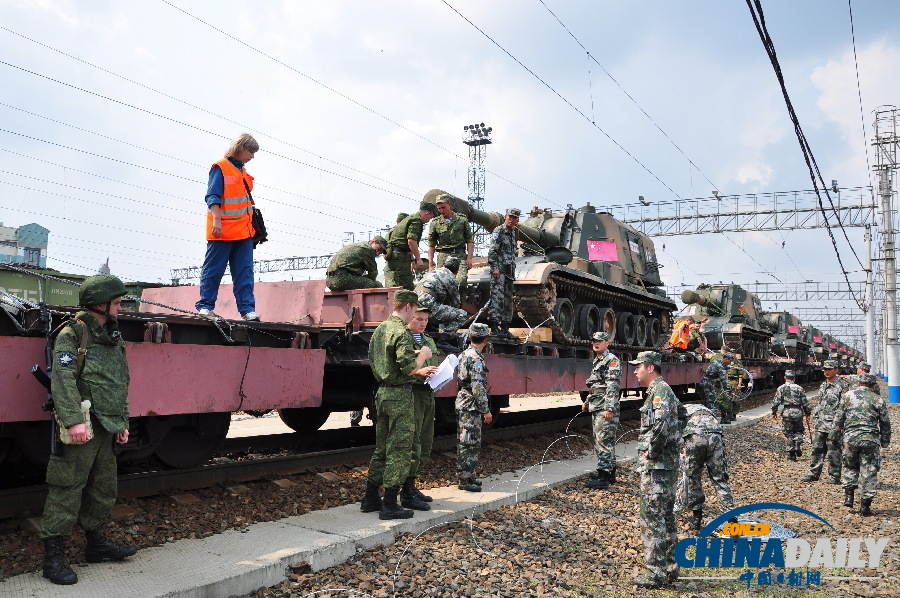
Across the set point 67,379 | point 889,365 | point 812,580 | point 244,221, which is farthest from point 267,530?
point 889,365

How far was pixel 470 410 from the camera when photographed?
705 centimetres

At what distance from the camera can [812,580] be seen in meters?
5.19

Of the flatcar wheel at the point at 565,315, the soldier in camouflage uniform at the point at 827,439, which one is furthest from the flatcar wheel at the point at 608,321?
the soldier in camouflage uniform at the point at 827,439

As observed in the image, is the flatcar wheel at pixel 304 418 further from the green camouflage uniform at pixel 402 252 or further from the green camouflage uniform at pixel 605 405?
the green camouflage uniform at pixel 605 405

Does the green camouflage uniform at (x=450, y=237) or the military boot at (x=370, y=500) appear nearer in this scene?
the military boot at (x=370, y=500)

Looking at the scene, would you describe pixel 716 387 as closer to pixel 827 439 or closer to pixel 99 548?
pixel 827 439

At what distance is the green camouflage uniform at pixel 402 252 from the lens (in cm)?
836

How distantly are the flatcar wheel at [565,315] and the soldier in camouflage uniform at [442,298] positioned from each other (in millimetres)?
3862

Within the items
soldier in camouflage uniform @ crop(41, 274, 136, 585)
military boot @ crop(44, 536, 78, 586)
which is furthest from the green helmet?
military boot @ crop(44, 536, 78, 586)

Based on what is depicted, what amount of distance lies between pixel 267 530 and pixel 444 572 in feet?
4.24

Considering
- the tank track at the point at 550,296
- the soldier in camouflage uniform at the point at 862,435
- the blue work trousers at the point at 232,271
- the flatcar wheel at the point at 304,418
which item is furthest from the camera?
the tank track at the point at 550,296

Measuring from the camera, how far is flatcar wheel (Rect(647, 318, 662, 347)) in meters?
16.0

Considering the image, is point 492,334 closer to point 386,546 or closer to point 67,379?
point 386,546

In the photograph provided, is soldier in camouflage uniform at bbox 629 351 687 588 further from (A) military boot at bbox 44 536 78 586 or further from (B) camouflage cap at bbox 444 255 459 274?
(B) camouflage cap at bbox 444 255 459 274
